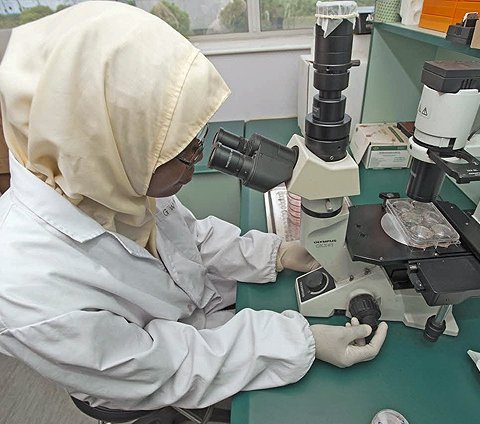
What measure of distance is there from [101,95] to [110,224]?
26 cm

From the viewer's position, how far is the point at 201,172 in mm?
1437

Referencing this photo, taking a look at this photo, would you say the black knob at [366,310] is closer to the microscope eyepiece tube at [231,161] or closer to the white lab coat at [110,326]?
the white lab coat at [110,326]

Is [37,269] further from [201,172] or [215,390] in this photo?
[201,172]

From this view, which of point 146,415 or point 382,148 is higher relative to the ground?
point 382,148

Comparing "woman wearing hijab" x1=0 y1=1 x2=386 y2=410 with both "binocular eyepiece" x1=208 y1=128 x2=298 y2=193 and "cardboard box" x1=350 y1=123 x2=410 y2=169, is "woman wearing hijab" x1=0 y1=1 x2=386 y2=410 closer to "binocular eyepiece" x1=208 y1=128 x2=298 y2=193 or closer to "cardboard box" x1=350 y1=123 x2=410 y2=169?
"binocular eyepiece" x1=208 y1=128 x2=298 y2=193

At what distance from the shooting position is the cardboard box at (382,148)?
4.38 ft

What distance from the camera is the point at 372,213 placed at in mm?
824

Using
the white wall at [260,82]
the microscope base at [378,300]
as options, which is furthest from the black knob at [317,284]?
the white wall at [260,82]

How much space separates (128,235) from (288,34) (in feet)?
5.85

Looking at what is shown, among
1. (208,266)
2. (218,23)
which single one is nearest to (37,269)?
(208,266)

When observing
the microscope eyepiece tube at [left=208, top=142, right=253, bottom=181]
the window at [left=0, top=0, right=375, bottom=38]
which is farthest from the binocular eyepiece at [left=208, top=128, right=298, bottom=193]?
the window at [left=0, top=0, right=375, bottom=38]

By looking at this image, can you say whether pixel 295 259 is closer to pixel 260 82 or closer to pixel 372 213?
pixel 372 213

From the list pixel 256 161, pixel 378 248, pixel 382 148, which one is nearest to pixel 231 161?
pixel 256 161

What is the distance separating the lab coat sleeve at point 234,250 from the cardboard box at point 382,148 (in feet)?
2.12
